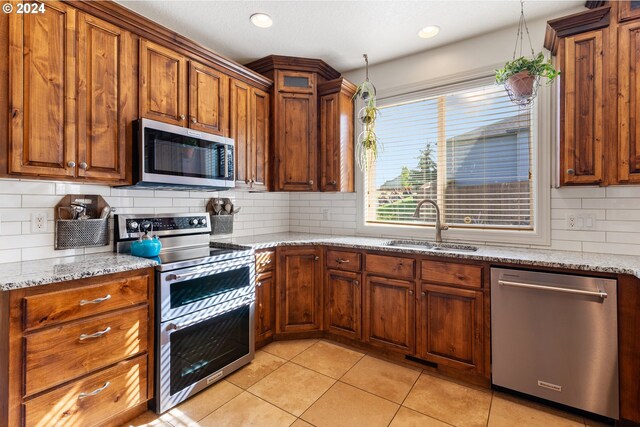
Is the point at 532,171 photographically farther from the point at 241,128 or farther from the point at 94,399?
the point at 94,399

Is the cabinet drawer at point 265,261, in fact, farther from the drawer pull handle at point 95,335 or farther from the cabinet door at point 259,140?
the drawer pull handle at point 95,335

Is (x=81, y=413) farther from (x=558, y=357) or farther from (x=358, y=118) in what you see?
(x=358, y=118)

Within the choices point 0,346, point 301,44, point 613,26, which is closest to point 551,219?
point 613,26

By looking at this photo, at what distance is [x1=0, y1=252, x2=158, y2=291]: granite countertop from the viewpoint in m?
1.42

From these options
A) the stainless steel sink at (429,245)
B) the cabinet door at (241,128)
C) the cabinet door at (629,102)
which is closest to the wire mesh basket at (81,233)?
the cabinet door at (241,128)

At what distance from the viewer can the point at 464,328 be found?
2.21 metres

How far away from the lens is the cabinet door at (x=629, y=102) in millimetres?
1865

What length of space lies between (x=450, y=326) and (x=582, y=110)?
5.65 ft

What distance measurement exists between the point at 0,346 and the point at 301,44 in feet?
9.38

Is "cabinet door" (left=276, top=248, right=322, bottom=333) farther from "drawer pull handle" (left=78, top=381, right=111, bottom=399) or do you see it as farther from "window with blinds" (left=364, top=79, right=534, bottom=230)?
"drawer pull handle" (left=78, top=381, right=111, bottom=399)

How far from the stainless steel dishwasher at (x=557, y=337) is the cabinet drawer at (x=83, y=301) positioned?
231cm

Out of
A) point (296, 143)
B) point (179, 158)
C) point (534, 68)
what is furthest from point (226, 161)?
point (534, 68)

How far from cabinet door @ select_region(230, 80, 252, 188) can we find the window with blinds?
1.31 meters

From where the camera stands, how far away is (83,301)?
1579mm
